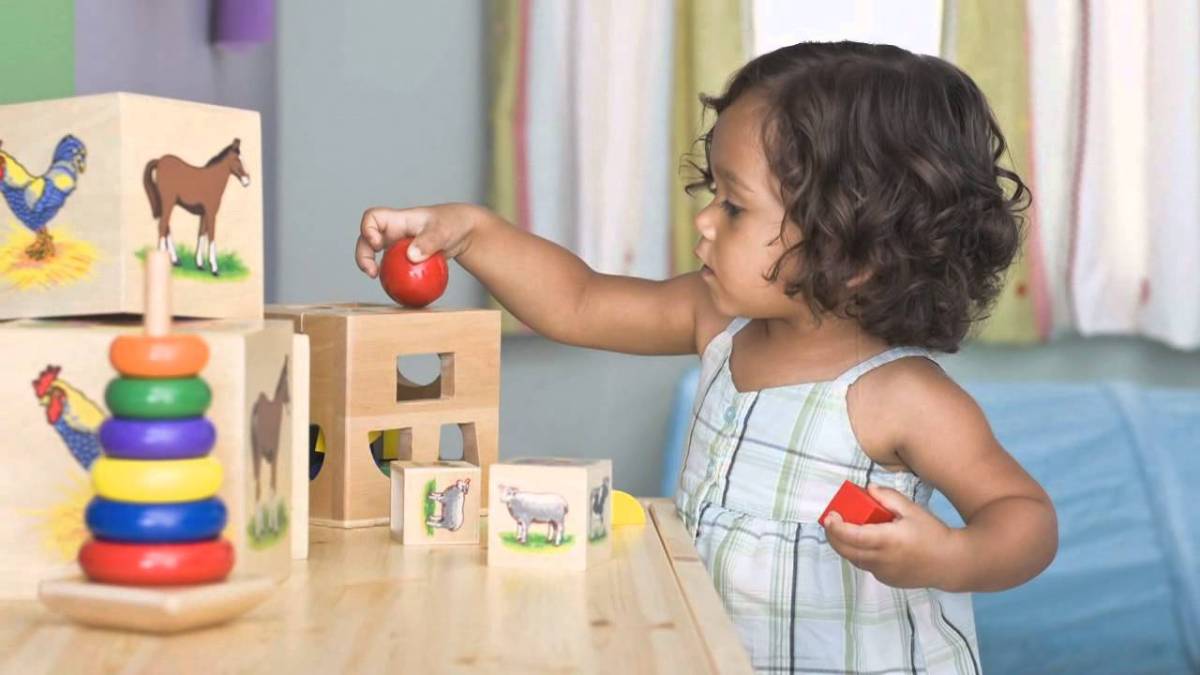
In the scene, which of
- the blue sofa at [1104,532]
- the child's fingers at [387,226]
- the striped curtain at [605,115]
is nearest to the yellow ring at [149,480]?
the child's fingers at [387,226]

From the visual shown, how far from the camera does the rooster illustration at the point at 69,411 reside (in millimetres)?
720

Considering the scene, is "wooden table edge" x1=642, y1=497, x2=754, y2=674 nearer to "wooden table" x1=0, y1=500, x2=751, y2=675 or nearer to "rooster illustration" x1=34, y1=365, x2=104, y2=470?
"wooden table" x1=0, y1=500, x2=751, y2=675

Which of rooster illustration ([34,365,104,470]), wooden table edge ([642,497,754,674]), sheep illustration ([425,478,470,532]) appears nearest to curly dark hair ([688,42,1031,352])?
wooden table edge ([642,497,754,674])

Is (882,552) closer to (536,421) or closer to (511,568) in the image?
(511,568)

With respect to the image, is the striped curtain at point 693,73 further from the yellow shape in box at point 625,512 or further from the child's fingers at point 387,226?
the yellow shape in box at point 625,512

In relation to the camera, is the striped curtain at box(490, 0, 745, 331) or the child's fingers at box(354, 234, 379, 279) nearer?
the child's fingers at box(354, 234, 379, 279)

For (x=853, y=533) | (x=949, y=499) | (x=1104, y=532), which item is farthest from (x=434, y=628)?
(x=1104, y=532)

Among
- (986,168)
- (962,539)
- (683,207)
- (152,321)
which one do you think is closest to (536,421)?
(683,207)

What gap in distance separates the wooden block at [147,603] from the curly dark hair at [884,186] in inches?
23.6

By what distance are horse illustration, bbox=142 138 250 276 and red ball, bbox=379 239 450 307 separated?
20 cm

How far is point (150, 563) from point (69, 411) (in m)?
0.14

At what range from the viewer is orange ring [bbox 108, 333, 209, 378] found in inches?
24.7

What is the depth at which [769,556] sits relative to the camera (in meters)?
1.11

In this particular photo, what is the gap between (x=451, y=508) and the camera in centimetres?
90
